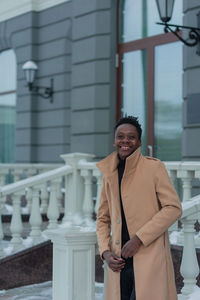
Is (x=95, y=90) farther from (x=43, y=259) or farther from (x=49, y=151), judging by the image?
(x=43, y=259)

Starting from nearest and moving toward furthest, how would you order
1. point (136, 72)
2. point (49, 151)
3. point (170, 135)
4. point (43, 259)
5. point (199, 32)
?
point (43, 259) → point (199, 32) → point (170, 135) → point (136, 72) → point (49, 151)

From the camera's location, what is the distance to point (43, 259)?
18.9ft

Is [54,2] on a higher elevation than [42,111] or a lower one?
higher

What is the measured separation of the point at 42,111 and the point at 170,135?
3390 millimetres

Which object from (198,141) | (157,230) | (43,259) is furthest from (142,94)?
(157,230)

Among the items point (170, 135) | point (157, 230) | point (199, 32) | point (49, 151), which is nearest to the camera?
point (157, 230)

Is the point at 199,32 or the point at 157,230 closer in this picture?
the point at 157,230

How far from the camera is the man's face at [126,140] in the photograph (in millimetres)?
2785

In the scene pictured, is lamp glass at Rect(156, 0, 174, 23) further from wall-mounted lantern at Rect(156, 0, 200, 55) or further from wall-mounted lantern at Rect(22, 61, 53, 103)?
wall-mounted lantern at Rect(22, 61, 53, 103)

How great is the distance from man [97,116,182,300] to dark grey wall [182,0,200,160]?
4140 mm

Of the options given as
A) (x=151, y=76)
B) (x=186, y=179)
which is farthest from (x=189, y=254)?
(x=151, y=76)

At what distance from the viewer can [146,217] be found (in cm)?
272

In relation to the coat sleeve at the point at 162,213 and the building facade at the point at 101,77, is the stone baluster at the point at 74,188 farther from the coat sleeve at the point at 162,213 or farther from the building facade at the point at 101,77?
the coat sleeve at the point at 162,213

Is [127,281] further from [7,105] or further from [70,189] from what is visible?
[7,105]
